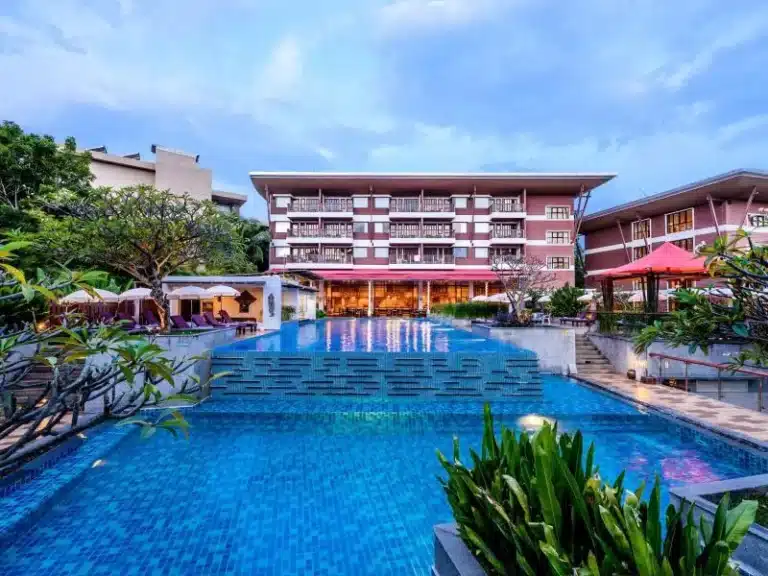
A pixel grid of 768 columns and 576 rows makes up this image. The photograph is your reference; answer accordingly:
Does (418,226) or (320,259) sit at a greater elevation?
(418,226)

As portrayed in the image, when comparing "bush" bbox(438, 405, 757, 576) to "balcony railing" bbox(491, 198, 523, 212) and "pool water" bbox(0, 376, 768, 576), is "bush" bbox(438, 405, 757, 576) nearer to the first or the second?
"pool water" bbox(0, 376, 768, 576)

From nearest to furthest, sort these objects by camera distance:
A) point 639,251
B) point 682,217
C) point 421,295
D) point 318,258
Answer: point 682,217 → point 639,251 → point 318,258 → point 421,295

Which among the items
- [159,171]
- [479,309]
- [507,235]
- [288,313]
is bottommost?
[288,313]

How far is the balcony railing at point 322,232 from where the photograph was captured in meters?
40.0

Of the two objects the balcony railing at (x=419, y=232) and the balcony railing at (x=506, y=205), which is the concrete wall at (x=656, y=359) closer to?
the balcony railing at (x=419, y=232)

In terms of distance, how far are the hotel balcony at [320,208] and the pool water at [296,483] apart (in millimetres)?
30863

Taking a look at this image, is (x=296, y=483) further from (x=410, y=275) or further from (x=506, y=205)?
(x=506, y=205)

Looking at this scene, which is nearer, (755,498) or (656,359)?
(755,498)

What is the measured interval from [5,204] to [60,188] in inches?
109

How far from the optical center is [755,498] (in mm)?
3982

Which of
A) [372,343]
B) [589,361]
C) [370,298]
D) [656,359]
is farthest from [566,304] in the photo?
[370,298]

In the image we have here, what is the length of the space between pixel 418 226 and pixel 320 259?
9126 millimetres

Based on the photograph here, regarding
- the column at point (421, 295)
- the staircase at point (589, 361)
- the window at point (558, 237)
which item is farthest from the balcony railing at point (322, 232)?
the staircase at point (589, 361)

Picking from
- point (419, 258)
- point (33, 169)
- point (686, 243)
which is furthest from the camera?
point (419, 258)
